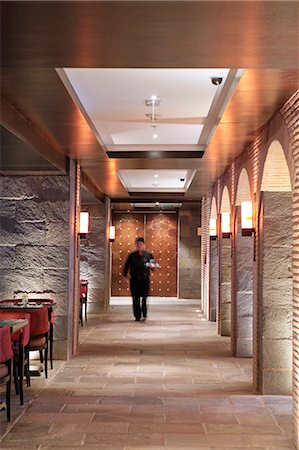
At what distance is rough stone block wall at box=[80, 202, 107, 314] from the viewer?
53.2ft

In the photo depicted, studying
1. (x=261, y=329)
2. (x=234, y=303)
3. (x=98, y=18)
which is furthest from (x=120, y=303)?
(x=98, y=18)

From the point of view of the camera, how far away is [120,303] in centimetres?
1945

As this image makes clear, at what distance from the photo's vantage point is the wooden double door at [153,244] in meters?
22.2

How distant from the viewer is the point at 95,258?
16.3 metres

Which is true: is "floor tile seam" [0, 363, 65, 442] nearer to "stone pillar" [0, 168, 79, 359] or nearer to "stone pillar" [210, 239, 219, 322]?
"stone pillar" [0, 168, 79, 359]

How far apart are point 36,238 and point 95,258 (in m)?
6.59

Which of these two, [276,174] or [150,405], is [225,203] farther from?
[150,405]

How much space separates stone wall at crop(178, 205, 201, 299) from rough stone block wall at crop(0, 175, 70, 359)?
12053 mm

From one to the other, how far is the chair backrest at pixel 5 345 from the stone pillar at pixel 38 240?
3.45 metres

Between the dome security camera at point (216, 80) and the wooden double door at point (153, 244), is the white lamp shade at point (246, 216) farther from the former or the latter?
the wooden double door at point (153, 244)

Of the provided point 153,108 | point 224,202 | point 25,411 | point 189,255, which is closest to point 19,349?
point 25,411

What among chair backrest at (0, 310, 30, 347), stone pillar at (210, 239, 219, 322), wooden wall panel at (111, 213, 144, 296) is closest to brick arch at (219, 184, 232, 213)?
stone pillar at (210, 239, 219, 322)

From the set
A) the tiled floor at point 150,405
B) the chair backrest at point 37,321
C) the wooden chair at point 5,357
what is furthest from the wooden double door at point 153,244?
the wooden chair at point 5,357

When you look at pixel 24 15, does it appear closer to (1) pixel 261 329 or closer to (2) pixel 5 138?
(2) pixel 5 138
